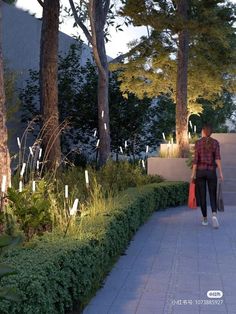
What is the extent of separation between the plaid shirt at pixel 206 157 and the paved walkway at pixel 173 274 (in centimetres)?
108

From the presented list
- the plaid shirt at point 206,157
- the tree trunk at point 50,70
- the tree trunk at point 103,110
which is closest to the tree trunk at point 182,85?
the tree trunk at point 103,110

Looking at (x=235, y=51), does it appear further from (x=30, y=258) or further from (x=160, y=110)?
(x=30, y=258)

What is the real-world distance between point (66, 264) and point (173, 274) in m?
2.25

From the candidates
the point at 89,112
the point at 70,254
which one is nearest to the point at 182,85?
the point at 89,112

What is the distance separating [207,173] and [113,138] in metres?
12.3

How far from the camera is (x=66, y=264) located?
16.3ft

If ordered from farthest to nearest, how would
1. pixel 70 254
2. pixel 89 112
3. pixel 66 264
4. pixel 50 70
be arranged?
pixel 89 112, pixel 50 70, pixel 70 254, pixel 66 264

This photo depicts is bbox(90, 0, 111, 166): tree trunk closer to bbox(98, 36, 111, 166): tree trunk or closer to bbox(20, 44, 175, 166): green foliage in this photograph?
bbox(98, 36, 111, 166): tree trunk

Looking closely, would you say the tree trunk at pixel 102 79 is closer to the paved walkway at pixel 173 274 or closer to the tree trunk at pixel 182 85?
the tree trunk at pixel 182 85

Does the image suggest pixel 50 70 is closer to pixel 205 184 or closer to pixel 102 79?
pixel 205 184

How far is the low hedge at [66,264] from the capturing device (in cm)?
405

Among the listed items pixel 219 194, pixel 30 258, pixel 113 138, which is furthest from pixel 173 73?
pixel 30 258

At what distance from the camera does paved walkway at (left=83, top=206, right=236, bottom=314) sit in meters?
5.61

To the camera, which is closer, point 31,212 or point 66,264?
point 66,264
